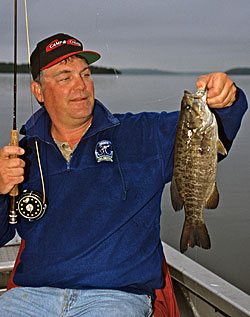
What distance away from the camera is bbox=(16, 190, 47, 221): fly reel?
2.12 meters

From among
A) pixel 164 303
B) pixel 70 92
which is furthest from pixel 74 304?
pixel 70 92

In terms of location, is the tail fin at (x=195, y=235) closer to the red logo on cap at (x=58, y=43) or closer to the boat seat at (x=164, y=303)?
the boat seat at (x=164, y=303)

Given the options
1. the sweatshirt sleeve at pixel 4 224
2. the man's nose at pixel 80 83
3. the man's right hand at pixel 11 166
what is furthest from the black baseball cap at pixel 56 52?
the sweatshirt sleeve at pixel 4 224

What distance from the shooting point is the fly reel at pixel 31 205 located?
6.97 ft

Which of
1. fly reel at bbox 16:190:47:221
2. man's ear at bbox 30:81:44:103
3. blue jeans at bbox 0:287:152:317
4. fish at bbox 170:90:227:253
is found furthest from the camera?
man's ear at bbox 30:81:44:103

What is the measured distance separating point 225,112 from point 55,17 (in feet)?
4.92

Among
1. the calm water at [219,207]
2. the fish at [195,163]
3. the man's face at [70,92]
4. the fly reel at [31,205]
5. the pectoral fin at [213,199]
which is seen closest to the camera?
the fish at [195,163]

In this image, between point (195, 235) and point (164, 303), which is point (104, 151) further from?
point (164, 303)

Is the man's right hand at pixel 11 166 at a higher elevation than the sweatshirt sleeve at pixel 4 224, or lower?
→ higher

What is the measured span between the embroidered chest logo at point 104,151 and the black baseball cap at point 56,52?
1.54 ft

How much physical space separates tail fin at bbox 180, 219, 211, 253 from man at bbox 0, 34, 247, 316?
291 mm

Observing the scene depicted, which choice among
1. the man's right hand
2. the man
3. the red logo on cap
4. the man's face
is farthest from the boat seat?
the red logo on cap

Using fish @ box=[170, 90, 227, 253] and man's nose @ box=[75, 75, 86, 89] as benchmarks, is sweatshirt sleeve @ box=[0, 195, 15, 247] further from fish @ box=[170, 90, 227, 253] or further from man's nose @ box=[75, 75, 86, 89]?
fish @ box=[170, 90, 227, 253]

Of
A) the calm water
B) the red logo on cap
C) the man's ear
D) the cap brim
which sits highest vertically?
the red logo on cap
